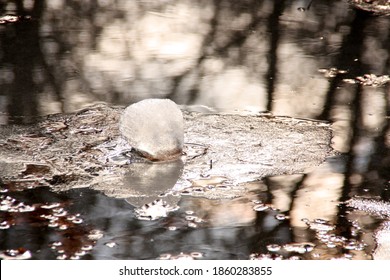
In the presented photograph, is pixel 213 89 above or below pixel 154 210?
above

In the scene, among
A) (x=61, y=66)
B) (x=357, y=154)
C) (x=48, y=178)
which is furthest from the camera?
(x=61, y=66)

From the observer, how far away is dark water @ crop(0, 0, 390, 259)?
5.60 m

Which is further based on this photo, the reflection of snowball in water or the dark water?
the reflection of snowball in water

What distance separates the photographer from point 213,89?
8977 mm

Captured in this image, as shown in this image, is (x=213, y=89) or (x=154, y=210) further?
(x=213, y=89)

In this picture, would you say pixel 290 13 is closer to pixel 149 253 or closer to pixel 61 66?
pixel 61 66

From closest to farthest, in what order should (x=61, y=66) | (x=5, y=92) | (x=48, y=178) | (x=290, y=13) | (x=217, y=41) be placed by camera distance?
(x=48, y=178), (x=5, y=92), (x=61, y=66), (x=217, y=41), (x=290, y=13)

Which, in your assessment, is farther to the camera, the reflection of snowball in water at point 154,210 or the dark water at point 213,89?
the reflection of snowball in water at point 154,210

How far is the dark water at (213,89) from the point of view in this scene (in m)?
5.60

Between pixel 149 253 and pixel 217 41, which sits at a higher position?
pixel 217 41

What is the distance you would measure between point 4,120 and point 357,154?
361 centimetres

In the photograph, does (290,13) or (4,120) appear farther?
(290,13)
